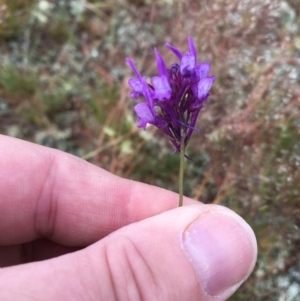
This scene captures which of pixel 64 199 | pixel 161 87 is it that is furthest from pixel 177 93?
pixel 64 199

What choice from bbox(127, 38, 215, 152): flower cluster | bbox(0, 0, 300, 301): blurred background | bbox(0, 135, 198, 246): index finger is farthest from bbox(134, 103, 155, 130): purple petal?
bbox(0, 0, 300, 301): blurred background

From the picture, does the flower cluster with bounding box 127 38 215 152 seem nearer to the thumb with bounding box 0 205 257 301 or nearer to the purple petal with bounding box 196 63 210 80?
the purple petal with bounding box 196 63 210 80

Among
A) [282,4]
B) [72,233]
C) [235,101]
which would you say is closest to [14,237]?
[72,233]

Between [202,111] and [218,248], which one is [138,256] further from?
[202,111]

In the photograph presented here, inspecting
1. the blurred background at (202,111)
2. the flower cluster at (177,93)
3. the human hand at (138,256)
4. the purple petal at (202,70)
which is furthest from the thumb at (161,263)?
the blurred background at (202,111)

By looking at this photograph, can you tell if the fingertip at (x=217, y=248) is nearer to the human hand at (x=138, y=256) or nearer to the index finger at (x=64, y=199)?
the human hand at (x=138, y=256)

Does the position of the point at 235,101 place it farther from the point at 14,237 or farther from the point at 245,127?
the point at 14,237
